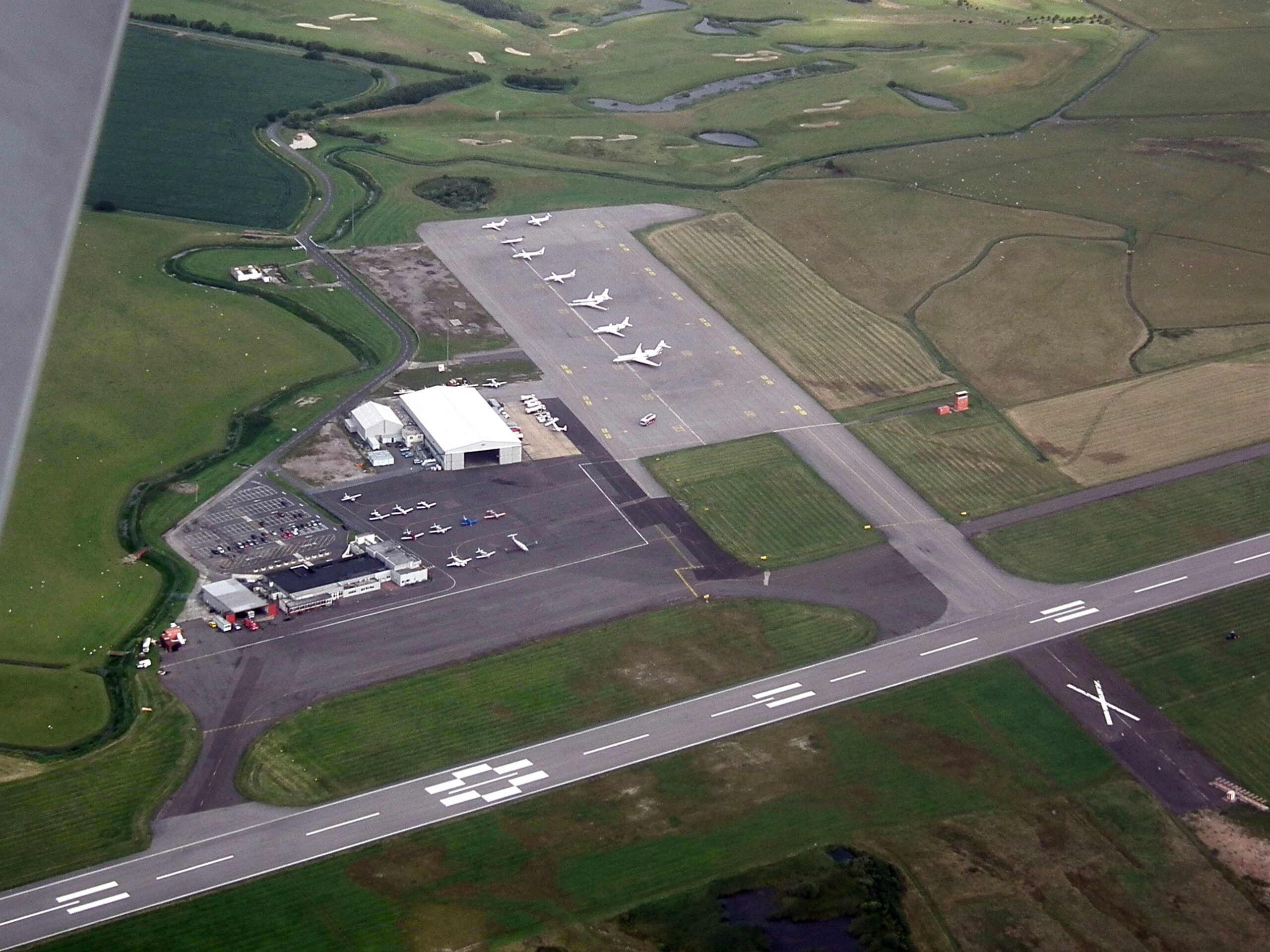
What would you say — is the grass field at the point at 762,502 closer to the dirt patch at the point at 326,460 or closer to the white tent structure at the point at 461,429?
the white tent structure at the point at 461,429

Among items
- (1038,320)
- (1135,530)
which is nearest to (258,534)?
(1135,530)

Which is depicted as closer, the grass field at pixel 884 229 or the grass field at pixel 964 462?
the grass field at pixel 964 462

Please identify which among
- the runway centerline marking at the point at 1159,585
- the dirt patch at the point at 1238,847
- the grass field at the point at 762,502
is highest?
the grass field at the point at 762,502

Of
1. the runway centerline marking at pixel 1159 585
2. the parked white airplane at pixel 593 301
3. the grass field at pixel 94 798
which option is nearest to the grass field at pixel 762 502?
the runway centerline marking at pixel 1159 585

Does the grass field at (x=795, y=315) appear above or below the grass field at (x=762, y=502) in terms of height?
above

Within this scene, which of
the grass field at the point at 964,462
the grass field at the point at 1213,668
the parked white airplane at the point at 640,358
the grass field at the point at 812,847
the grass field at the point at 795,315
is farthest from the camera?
the parked white airplane at the point at 640,358

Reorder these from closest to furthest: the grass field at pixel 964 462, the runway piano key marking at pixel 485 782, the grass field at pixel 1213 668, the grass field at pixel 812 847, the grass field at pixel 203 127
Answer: the grass field at pixel 812 847 < the runway piano key marking at pixel 485 782 < the grass field at pixel 1213 668 < the grass field at pixel 964 462 < the grass field at pixel 203 127
